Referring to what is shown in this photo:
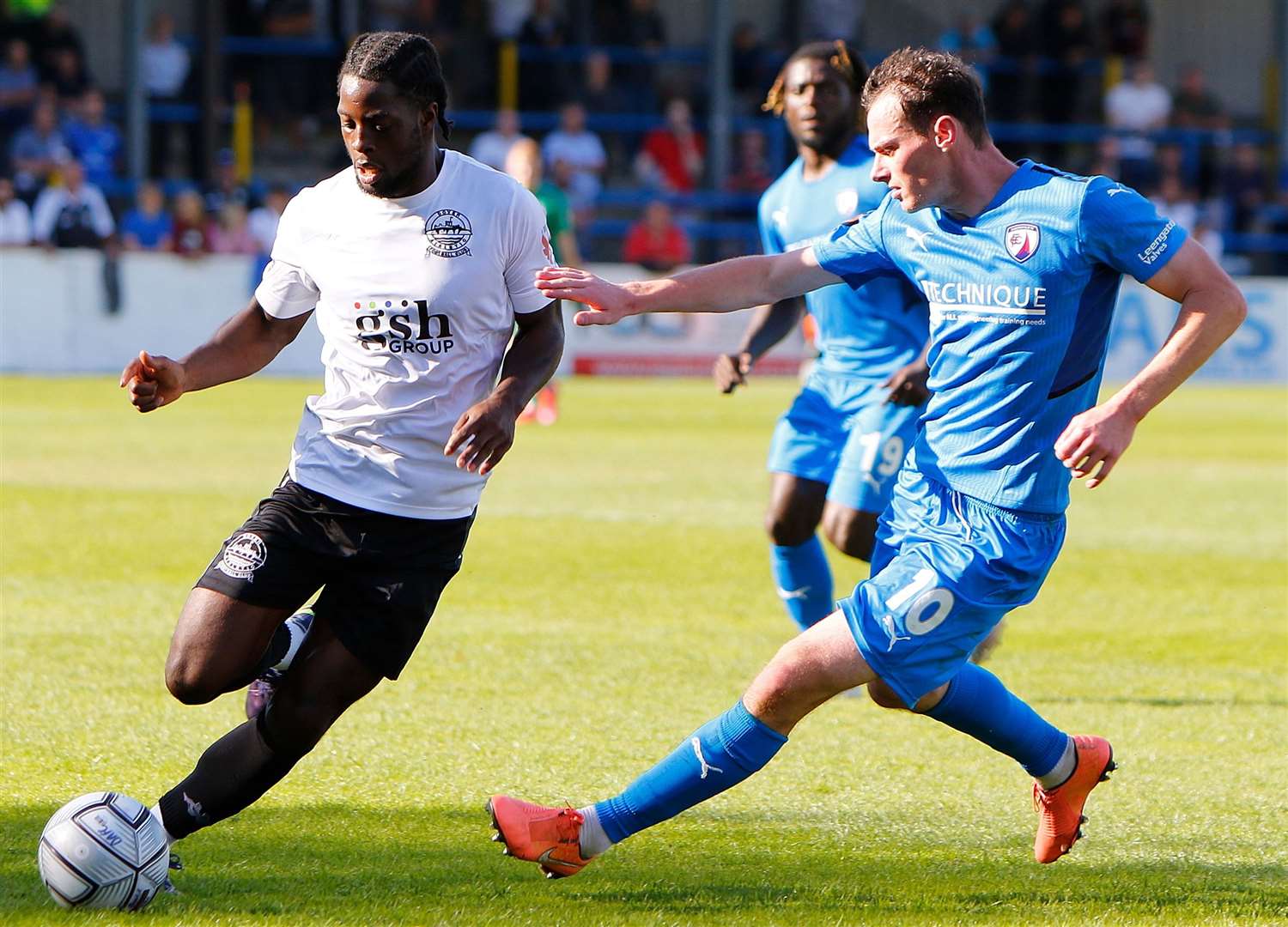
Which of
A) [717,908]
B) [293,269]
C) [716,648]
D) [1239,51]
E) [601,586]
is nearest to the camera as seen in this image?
[717,908]

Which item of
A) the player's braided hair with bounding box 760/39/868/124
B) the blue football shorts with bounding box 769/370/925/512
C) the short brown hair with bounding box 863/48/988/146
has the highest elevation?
the short brown hair with bounding box 863/48/988/146

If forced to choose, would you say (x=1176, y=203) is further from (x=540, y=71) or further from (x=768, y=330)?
(x=768, y=330)

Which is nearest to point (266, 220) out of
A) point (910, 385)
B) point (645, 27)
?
point (645, 27)

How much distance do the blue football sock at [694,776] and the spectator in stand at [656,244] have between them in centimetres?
1909

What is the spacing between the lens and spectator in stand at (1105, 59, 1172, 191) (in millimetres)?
27234

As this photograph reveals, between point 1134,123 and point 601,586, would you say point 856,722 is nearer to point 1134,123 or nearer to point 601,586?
point 601,586

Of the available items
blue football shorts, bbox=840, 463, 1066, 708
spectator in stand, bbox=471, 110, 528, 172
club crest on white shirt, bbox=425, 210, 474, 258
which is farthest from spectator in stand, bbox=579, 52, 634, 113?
blue football shorts, bbox=840, 463, 1066, 708

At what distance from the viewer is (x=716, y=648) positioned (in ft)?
26.5

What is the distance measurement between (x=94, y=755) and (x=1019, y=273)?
327 cm

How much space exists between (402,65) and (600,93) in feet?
71.6

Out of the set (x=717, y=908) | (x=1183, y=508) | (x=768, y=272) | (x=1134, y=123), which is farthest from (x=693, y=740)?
(x=1134, y=123)

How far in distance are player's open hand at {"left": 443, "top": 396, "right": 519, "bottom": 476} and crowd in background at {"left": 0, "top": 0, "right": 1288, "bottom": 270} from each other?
56.8 ft

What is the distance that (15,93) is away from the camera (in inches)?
910

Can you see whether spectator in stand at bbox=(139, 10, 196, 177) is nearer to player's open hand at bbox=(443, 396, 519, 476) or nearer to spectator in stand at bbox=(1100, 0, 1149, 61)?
spectator in stand at bbox=(1100, 0, 1149, 61)
